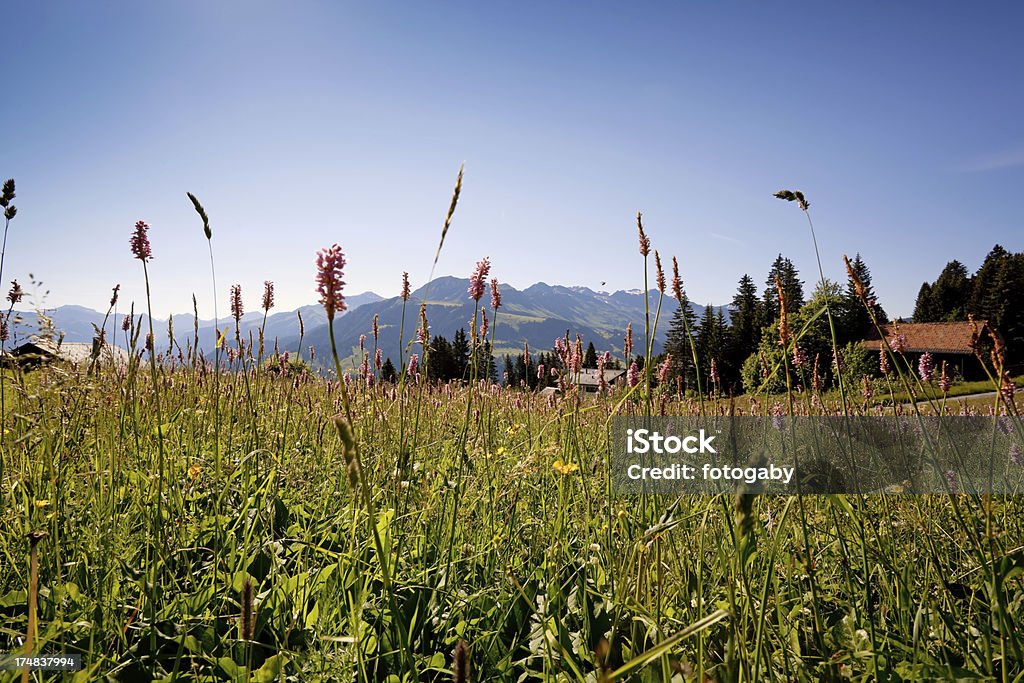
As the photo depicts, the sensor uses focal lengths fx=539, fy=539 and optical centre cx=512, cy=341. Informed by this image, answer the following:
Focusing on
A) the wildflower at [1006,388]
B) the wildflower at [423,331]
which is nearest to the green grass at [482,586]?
the wildflower at [1006,388]

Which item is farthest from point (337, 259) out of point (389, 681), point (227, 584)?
point (227, 584)

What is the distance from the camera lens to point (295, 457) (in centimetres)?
350

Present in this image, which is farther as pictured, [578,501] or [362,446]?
[362,446]

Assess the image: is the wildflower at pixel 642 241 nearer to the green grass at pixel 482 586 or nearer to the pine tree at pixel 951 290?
the green grass at pixel 482 586

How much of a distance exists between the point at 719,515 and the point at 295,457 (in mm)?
2601

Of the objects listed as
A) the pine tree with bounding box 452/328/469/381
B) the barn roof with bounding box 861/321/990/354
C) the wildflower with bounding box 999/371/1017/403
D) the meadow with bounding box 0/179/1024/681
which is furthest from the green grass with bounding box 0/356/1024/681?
the barn roof with bounding box 861/321/990/354

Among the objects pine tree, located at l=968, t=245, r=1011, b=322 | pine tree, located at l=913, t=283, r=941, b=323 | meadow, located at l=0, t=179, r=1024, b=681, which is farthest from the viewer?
pine tree, located at l=913, t=283, r=941, b=323

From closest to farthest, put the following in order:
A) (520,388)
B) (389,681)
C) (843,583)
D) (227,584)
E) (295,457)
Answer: (389,681) < (227,584) < (843,583) < (295,457) < (520,388)

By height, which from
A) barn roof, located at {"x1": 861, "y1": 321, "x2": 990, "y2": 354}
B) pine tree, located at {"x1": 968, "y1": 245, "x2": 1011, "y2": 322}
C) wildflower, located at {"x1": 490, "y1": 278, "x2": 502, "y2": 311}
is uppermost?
pine tree, located at {"x1": 968, "y1": 245, "x2": 1011, "y2": 322}

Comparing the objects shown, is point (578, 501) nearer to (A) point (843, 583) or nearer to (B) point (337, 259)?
(A) point (843, 583)

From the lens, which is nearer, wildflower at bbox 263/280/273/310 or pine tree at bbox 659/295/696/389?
pine tree at bbox 659/295/696/389

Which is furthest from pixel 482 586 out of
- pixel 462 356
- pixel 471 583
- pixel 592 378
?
pixel 462 356

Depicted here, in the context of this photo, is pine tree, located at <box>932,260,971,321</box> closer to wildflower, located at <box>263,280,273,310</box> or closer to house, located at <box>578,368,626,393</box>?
house, located at <box>578,368,626,393</box>

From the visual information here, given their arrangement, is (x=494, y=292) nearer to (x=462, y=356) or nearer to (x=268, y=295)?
(x=268, y=295)
